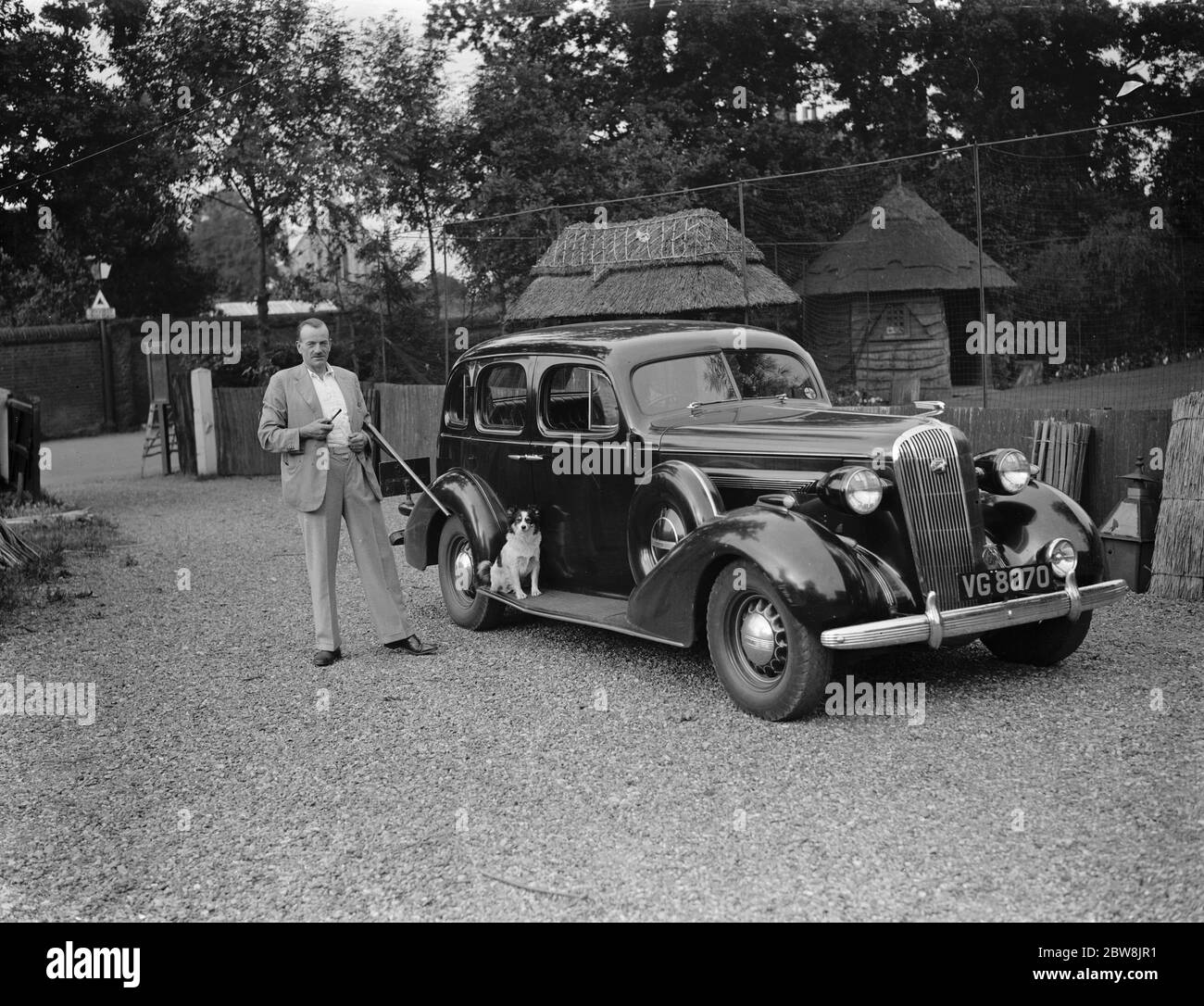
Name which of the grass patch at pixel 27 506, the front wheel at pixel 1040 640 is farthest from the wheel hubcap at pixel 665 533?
the grass patch at pixel 27 506

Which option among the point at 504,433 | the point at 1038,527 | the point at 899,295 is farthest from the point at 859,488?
the point at 899,295

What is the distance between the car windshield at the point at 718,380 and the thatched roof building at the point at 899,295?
10689 mm

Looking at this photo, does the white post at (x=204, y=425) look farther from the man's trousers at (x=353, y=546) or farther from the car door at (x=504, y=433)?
the man's trousers at (x=353, y=546)

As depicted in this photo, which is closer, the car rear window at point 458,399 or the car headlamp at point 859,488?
the car headlamp at point 859,488

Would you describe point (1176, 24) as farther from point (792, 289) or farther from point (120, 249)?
point (120, 249)

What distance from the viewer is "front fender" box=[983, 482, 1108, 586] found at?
21.5 ft

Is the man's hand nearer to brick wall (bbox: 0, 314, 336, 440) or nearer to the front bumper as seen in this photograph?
the front bumper

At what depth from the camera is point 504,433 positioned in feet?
26.8

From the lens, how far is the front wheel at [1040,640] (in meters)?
6.59

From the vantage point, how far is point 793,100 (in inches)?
1155

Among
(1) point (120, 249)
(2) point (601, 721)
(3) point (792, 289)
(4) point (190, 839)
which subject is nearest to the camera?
(4) point (190, 839)

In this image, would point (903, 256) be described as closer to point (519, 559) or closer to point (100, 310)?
point (519, 559)
